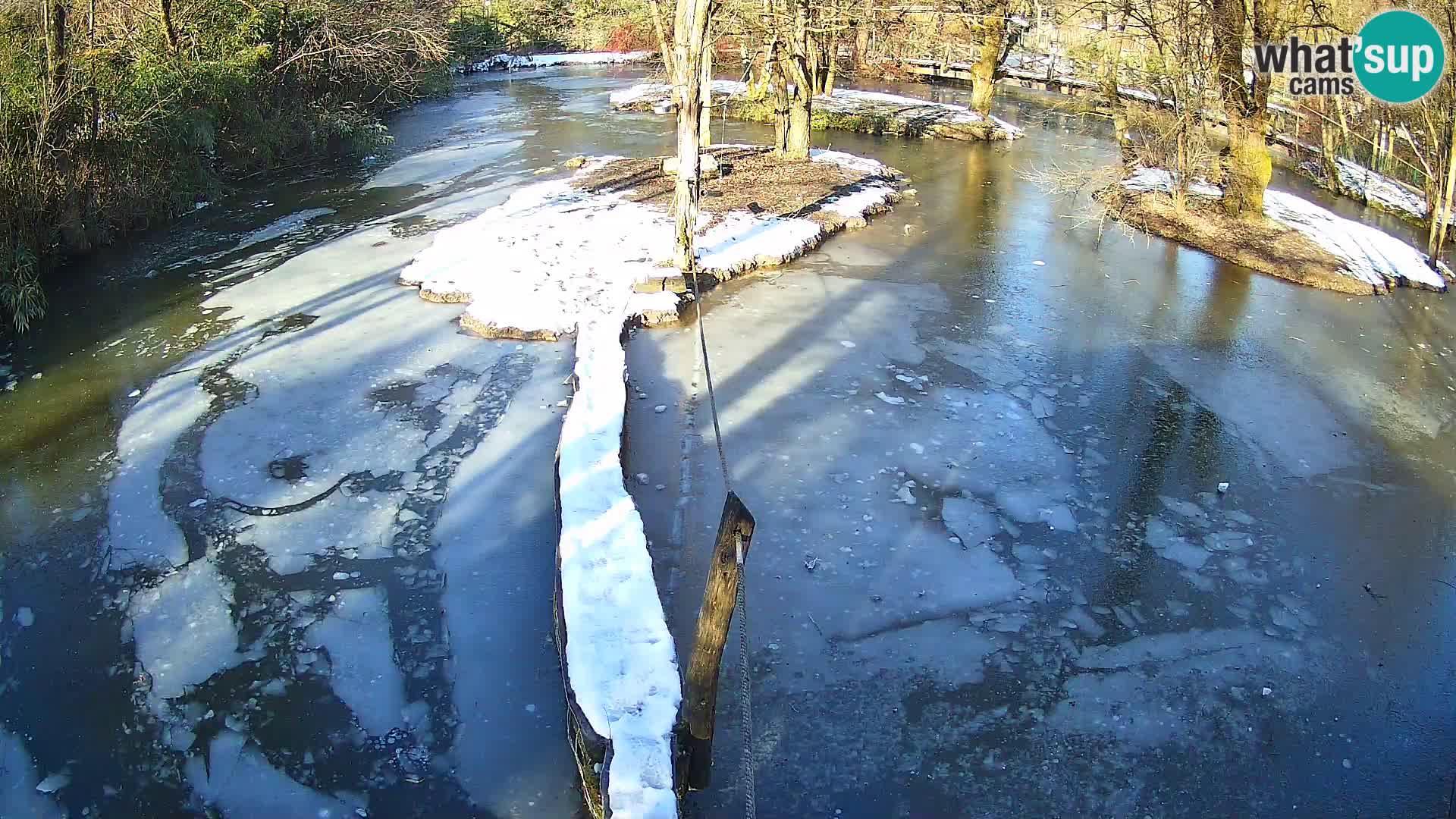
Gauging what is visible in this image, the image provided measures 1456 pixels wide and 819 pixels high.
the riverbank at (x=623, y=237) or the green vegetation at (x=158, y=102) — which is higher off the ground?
the green vegetation at (x=158, y=102)

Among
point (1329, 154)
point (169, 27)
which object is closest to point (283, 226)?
point (169, 27)

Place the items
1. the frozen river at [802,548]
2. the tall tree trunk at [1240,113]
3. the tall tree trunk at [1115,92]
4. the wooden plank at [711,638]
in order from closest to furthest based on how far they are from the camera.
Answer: the wooden plank at [711,638], the frozen river at [802,548], the tall tree trunk at [1240,113], the tall tree trunk at [1115,92]

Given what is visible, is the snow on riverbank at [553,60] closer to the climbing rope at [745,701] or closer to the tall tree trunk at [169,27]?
the tall tree trunk at [169,27]

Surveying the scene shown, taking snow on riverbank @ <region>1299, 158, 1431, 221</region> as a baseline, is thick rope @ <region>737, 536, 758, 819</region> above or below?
below

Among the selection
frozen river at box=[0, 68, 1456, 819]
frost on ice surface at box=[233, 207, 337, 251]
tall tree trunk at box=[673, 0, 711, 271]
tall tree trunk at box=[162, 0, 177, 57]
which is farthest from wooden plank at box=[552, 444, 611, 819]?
tall tree trunk at box=[162, 0, 177, 57]

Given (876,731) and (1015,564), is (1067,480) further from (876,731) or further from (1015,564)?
(876,731)

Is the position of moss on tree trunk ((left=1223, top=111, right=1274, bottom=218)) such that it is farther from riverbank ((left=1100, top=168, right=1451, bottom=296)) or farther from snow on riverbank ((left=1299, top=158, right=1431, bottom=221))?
snow on riverbank ((left=1299, top=158, right=1431, bottom=221))

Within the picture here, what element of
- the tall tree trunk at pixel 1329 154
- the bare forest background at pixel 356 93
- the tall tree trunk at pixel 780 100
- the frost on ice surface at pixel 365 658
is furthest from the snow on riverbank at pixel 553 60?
the frost on ice surface at pixel 365 658
